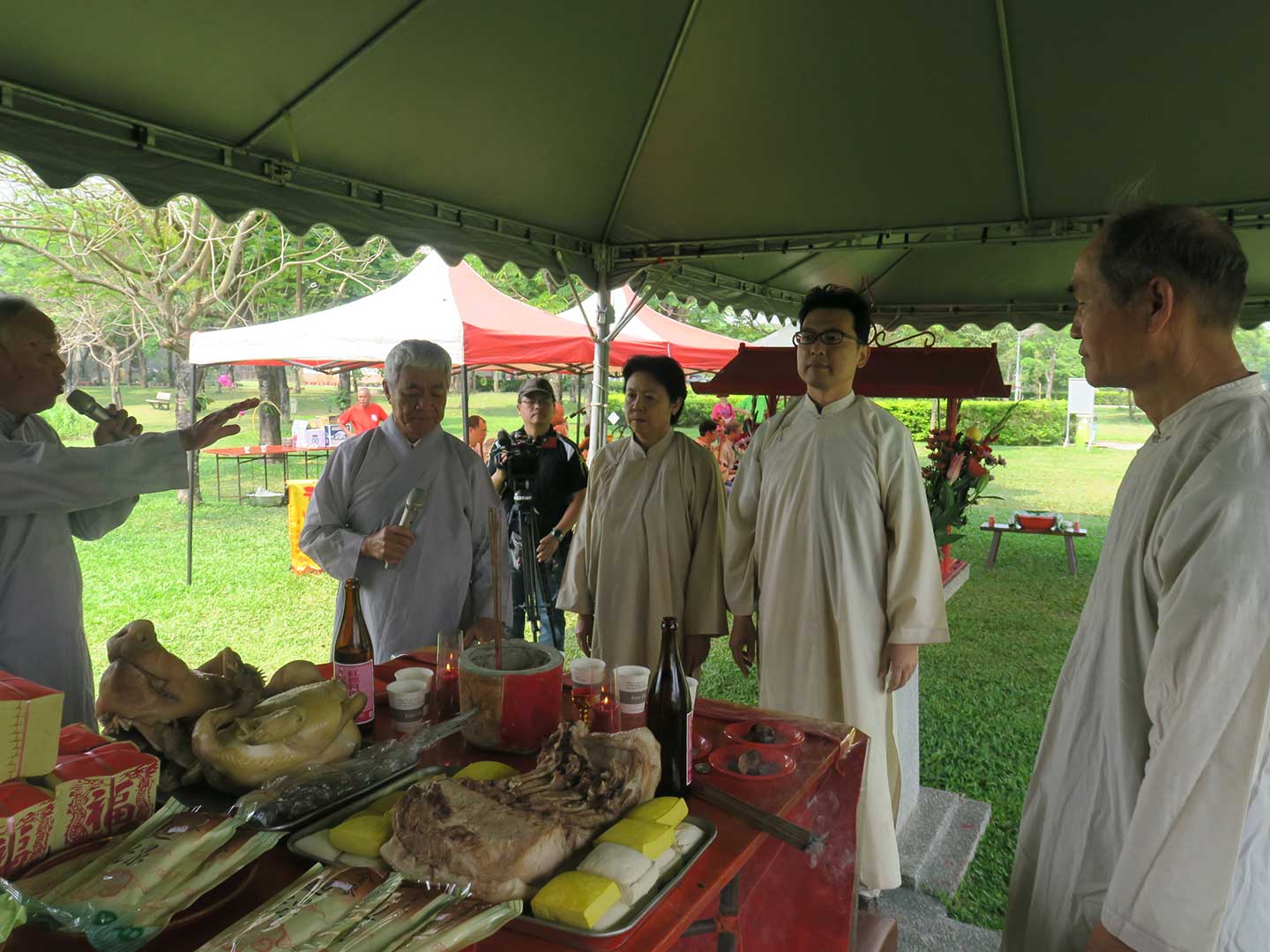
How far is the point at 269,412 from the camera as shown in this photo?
14.5 meters

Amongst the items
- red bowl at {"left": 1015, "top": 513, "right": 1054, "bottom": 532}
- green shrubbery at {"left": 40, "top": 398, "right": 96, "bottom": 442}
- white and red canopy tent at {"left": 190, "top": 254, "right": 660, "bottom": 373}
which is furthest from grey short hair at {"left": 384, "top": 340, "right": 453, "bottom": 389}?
green shrubbery at {"left": 40, "top": 398, "right": 96, "bottom": 442}

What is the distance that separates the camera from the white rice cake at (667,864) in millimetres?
973

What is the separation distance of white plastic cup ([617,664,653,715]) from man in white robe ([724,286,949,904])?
1.26 metres

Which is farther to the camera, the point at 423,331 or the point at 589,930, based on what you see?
the point at 423,331

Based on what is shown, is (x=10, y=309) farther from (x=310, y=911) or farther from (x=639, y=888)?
(x=639, y=888)

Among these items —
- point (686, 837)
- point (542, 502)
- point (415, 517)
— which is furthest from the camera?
point (542, 502)

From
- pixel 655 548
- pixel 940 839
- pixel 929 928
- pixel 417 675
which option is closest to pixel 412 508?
pixel 417 675

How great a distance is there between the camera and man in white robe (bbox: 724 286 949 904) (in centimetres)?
246

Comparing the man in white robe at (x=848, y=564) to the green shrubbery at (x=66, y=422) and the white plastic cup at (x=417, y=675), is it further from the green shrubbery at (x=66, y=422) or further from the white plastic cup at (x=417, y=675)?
the green shrubbery at (x=66, y=422)

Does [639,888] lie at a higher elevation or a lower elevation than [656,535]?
lower

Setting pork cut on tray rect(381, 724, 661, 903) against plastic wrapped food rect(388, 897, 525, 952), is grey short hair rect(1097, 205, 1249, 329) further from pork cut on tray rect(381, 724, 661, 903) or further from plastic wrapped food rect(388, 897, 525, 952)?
plastic wrapped food rect(388, 897, 525, 952)

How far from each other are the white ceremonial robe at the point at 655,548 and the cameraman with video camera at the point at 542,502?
5.42ft

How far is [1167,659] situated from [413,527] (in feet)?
6.45

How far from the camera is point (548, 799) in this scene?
3.48 ft
